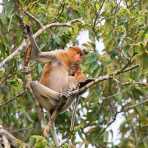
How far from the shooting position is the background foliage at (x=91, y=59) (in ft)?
18.1

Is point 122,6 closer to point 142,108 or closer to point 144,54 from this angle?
point 142,108

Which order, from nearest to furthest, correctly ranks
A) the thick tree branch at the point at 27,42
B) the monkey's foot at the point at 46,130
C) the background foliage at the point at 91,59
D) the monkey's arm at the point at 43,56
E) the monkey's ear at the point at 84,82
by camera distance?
1. the monkey's foot at the point at 46,130
2. the thick tree branch at the point at 27,42
3. the monkey's ear at the point at 84,82
4. the background foliage at the point at 91,59
5. the monkey's arm at the point at 43,56

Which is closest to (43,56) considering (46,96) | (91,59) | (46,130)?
(46,96)

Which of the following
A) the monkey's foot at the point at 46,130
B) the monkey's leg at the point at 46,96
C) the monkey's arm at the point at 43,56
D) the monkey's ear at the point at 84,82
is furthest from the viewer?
the monkey's leg at the point at 46,96

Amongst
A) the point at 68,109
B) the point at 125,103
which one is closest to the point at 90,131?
the point at 68,109

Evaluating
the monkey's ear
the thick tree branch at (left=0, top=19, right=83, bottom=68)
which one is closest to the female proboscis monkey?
the monkey's ear

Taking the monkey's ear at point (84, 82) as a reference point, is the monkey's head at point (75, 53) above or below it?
above

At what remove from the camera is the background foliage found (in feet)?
18.1

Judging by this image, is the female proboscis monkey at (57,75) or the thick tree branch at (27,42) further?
the female proboscis monkey at (57,75)

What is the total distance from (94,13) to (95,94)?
1011mm

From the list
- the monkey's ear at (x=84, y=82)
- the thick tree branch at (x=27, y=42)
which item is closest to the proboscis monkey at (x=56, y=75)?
the monkey's ear at (x=84, y=82)

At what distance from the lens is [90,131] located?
6.41m

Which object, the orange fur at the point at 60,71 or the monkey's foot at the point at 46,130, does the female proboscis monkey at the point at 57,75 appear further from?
the monkey's foot at the point at 46,130

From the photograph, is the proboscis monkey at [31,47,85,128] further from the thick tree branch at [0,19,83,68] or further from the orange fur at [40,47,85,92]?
the thick tree branch at [0,19,83,68]
